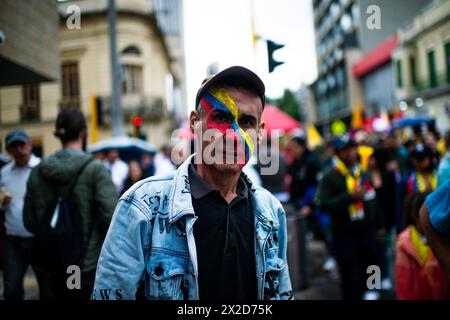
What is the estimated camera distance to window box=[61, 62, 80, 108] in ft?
13.9

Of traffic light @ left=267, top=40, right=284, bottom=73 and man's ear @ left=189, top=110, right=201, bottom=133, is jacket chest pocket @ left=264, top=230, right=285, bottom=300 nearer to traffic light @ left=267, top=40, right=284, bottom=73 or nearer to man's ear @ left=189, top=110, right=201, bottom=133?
man's ear @ left=189, top=110, right=201, bottom=133

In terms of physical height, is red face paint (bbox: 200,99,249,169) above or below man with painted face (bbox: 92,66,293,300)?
above

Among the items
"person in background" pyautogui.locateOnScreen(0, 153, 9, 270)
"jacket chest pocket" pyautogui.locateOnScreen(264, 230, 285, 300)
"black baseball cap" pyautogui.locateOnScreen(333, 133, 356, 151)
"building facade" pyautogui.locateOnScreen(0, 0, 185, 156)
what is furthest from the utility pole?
"jacket chest pocket" pyautogui.locateOnScreen(264, 230, 285, 300)

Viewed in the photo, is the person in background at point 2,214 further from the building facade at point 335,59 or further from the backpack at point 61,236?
the building facade at point 335,59

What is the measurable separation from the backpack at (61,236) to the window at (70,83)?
186 cm

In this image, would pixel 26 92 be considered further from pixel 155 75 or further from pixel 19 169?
pixel 155 75

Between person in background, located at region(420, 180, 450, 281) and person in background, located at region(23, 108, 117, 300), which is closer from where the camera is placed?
person in background, located at region(420, 180, 450, 281)

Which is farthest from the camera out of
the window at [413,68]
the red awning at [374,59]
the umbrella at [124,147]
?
the red awning at [374,59]

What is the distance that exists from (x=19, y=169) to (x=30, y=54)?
1.05m

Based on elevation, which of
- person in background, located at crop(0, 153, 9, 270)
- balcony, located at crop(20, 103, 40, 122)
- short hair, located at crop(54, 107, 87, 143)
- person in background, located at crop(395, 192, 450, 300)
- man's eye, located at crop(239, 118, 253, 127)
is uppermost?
balcony, located at crop(20, 103, 40, 122)

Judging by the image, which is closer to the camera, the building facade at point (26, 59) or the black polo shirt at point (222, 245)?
the black polo shirt at point (222, 245)

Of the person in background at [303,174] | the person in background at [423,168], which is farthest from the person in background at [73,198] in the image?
the person in background at [303,174]

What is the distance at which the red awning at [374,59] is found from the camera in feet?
94.2
